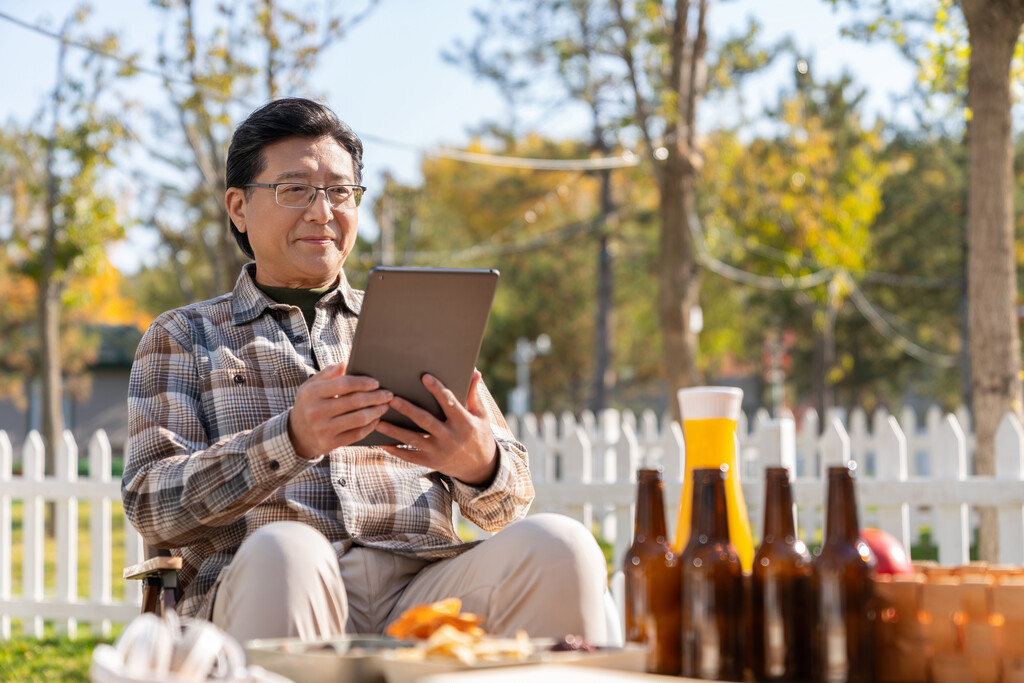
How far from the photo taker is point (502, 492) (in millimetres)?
2271

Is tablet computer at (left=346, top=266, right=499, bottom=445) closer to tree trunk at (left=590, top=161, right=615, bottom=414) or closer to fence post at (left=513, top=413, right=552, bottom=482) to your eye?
fence post at (left=513, top=413, right=552, bottom=482)

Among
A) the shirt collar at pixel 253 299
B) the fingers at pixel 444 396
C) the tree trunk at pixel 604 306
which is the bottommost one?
the fingers at pixel 444 396

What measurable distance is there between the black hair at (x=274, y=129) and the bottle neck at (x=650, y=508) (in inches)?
53.9

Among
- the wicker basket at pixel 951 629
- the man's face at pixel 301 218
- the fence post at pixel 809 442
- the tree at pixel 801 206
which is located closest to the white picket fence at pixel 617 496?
the fence post at pixel 809 442

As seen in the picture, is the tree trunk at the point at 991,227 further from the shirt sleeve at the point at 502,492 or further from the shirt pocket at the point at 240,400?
the shirt pocket at the point at 240,400

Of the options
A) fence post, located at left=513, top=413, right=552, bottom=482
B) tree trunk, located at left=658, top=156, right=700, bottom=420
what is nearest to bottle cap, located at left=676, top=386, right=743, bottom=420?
fence post, located at left=513, top=413, right=552, bottom=482

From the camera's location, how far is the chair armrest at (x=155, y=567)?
85.0 inches

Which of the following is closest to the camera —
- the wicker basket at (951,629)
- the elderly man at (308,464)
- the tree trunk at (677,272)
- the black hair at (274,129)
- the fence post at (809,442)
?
the wicker basket at (951,629)

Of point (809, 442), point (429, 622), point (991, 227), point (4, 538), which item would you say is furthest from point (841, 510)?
point (809, 442)

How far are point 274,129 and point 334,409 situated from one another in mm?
962

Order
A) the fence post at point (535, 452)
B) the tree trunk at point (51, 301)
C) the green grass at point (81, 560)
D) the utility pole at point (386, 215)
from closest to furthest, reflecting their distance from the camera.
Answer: the fence post at point (535, 452) → the green grass at point (81, 560) → the tree trunk at point (51, 301) → the utility pole at point (386, 215)

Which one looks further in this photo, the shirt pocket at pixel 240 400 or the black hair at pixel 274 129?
the black hair at pixel 274 129

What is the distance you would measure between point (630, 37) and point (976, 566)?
25.5 feet

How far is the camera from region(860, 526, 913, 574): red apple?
1604mm
